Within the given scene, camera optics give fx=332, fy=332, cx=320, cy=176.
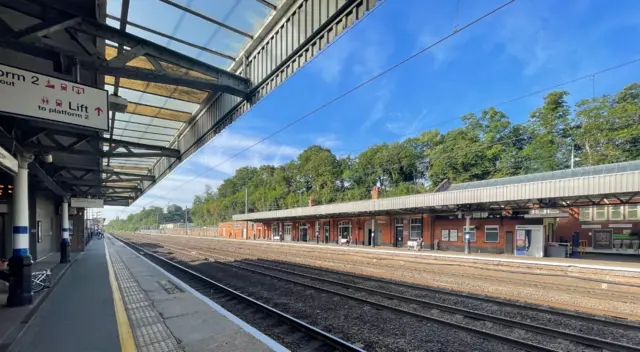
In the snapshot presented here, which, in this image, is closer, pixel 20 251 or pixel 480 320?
pixel 20 251

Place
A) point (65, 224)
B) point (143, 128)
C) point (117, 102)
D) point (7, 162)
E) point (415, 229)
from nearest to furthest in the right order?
point (7, 162) → point (117, 102) → point (143, 128) → point (65, 224) → point (415, 229)

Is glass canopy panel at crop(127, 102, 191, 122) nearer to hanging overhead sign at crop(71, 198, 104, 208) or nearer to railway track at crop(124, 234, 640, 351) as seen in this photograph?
railway track at crop(124, 234, 640, 351)

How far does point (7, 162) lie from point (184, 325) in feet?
14.4

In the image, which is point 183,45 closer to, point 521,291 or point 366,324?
point 366,324

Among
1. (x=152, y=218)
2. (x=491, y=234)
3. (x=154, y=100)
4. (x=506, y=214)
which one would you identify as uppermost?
(x=154, y=100)

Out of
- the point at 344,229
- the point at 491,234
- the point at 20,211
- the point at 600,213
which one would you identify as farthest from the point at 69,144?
the point at 600,213

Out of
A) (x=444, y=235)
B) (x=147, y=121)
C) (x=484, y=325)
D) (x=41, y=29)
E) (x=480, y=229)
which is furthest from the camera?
(x=444, y=235)

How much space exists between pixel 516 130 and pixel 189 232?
222 feet

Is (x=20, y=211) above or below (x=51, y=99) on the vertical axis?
below

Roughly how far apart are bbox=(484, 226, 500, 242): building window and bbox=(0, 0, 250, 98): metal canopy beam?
75.8 feet

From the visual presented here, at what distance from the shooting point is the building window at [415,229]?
2914cm

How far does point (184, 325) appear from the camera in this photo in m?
5.80

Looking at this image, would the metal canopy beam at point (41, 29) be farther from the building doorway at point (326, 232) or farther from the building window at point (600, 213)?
the building window at point (600, 213)

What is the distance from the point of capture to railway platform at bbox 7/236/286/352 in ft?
15.6
